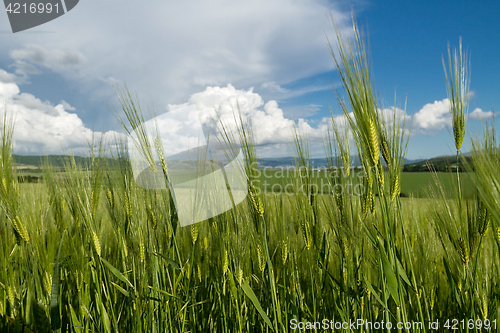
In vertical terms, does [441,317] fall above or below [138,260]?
below

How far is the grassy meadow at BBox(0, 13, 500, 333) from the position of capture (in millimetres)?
1033

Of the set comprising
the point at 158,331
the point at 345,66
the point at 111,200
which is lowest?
the point at 158,331

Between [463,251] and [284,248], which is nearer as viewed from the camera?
[463,251]

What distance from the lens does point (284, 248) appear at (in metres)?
1.33

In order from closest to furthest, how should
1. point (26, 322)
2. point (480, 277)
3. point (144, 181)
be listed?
point (480, 277) < point (26, 322) < point (144, 181)

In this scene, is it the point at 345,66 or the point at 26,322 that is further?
the point at 26,322

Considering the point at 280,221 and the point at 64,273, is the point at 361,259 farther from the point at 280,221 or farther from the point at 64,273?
the point at 64,273

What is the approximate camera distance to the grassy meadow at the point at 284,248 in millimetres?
1033

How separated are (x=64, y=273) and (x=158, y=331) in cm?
87

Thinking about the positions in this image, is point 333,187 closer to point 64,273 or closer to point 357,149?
point 357,149

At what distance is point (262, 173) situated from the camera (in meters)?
1.26

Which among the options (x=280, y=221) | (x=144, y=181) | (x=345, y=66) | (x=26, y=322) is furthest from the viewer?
(x=144, y=181)

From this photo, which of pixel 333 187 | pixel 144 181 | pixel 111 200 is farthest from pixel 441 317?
pixel 111 200

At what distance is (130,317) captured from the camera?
4.60 feet
